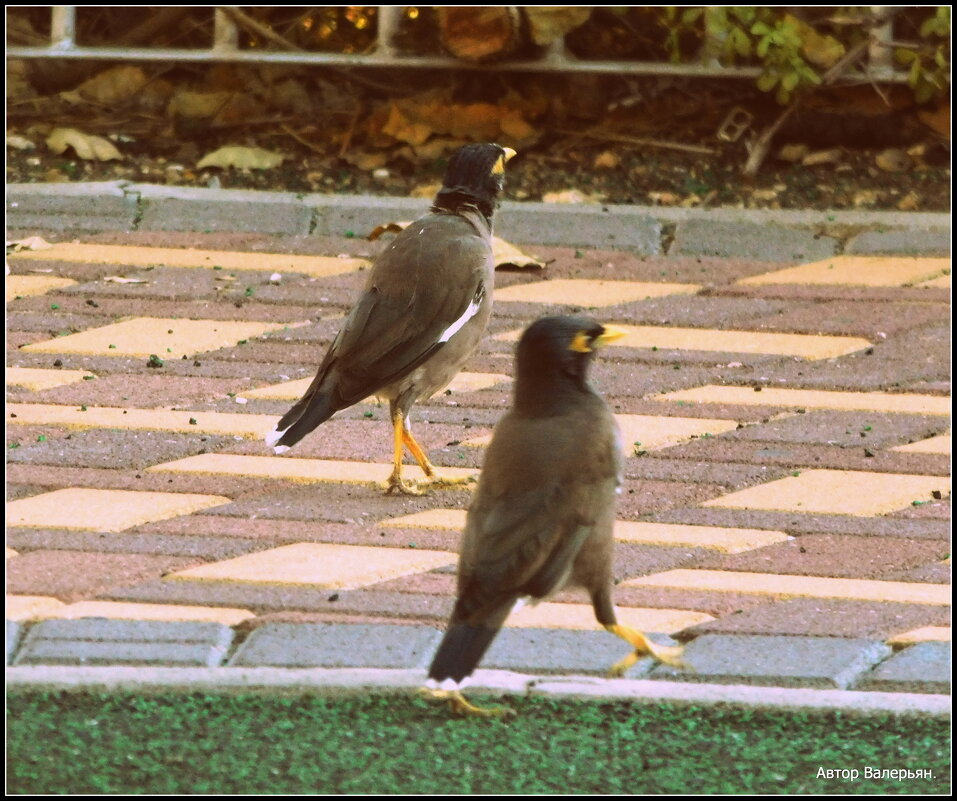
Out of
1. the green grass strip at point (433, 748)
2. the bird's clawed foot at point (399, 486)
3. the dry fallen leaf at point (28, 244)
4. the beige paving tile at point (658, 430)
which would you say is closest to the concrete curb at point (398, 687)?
the green grass strip at point (433, 748)

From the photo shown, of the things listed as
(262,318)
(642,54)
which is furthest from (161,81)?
(262,318)

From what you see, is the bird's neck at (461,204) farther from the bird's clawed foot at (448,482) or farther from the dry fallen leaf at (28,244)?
the dry fallen leaf at (28,244)

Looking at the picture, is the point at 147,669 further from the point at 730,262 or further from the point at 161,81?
the point at 161,81

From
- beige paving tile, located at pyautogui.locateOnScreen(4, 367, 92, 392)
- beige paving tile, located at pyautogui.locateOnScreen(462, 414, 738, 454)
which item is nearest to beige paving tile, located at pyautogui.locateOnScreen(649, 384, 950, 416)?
beige paving tile, located at pyautogui.locateOnScreen(462, 414, 738, 454)

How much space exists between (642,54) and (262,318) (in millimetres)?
3199

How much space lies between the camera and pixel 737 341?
22.0 ft

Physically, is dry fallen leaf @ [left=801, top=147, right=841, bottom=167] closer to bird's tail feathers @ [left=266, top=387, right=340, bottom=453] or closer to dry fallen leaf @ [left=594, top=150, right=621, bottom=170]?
dry fallen leaf @ [left=594, top=150, right=621, bottom=170]

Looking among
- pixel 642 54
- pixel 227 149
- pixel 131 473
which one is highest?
pixel 642 54

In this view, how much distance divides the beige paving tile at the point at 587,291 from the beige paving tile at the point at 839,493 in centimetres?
198

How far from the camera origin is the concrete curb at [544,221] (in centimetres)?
795

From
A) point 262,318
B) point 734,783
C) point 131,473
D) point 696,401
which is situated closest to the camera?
point 734,783

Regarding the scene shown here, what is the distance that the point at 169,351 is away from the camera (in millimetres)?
6441

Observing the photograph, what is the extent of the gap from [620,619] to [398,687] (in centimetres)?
59

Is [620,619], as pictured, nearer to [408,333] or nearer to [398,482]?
[398,482]
